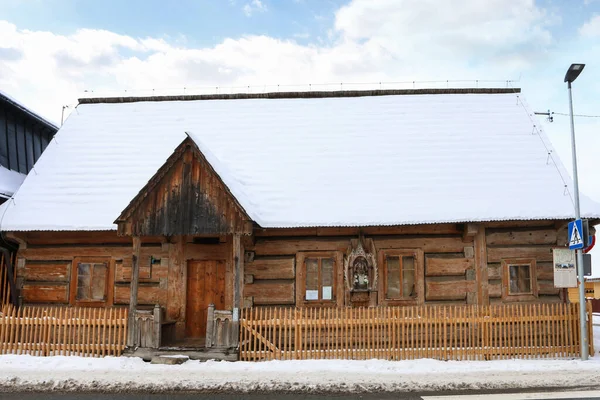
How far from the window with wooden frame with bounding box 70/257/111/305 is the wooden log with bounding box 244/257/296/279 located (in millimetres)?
3893

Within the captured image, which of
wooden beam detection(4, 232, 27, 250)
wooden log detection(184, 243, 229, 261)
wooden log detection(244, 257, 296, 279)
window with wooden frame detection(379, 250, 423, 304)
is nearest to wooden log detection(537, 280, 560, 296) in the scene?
window with wooden frame detection(379, 250, 423, 304)

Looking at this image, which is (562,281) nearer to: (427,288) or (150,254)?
(427,288)

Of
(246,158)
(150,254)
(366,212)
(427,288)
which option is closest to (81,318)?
(150,254)

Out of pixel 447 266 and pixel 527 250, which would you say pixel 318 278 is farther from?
pixel 527 250

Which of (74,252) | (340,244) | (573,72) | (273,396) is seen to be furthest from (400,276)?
(74,252)

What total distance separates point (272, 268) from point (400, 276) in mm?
3383

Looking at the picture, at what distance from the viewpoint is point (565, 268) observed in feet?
40.0

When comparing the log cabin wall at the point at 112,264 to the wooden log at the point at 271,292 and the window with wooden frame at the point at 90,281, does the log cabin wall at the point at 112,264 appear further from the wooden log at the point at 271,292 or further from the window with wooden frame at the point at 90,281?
the wooden log at the point at 271,292

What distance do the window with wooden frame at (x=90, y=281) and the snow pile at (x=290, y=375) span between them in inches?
86.9

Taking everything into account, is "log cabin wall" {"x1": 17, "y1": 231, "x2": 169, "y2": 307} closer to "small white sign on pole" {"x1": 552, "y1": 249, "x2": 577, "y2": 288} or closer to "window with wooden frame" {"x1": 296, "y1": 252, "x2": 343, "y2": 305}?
"window with wooden frame" {"x1": 296, "y1": 252, "x2": 343, "y2": 305}

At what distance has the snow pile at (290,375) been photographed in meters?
9.23

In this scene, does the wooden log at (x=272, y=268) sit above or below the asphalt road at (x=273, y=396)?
above

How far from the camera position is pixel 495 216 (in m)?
13.0

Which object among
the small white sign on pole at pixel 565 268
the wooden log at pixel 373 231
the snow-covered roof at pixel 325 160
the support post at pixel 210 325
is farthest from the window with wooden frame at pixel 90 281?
the small white sign on pole at pixel 565 268
